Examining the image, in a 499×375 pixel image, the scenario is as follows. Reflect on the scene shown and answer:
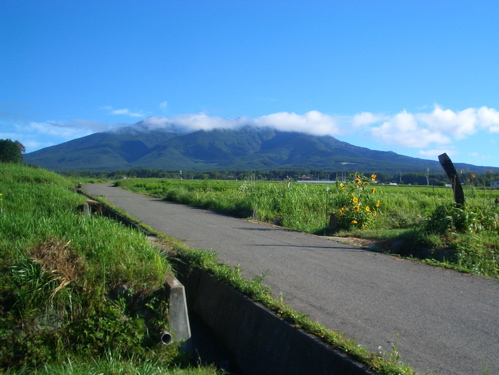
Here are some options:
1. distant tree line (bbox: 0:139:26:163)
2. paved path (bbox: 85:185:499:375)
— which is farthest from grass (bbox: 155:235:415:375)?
distant tree line (bbox: 0:139:26:163)

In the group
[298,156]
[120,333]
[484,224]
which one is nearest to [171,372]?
[120,333]

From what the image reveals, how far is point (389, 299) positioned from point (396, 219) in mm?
8757

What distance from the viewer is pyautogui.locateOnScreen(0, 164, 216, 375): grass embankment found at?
4.41 metres

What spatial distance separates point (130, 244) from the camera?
5.96 m

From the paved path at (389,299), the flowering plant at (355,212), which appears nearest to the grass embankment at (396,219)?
the flowering plant at (355,212)

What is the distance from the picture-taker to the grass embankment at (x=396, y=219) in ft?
25.8

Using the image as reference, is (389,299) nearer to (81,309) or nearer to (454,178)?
(81,309)

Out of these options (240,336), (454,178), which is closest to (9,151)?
(454,178)

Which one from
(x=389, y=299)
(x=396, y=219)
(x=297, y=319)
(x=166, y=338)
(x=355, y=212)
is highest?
(x=355, y=212)

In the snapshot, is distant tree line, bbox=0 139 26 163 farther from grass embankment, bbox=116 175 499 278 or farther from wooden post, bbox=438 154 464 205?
wooden post, bbox=438 154 464 205

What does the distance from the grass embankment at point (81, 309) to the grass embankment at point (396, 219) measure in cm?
486

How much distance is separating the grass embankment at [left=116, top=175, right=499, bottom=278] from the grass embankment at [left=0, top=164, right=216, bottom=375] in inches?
192

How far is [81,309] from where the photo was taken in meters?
4.80

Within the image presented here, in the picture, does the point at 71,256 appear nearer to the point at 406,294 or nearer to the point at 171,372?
the point at 171,372
